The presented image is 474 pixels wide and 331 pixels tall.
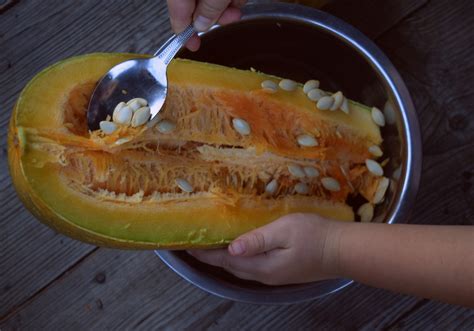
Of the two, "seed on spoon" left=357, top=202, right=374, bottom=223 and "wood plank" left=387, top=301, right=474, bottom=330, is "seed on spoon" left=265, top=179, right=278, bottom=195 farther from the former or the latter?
"wood plank" left=387, top=301, right=474, bottom=330

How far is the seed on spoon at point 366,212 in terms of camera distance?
0.80 meters

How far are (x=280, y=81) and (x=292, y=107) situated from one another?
42mm

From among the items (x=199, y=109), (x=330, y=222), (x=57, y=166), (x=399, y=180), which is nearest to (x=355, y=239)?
(x=330, y=222)

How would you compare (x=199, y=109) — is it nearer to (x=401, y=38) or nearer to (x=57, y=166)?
(x=57, y=166)

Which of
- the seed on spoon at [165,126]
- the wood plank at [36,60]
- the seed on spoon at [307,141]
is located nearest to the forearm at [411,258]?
the seed on spoon at [307,141]

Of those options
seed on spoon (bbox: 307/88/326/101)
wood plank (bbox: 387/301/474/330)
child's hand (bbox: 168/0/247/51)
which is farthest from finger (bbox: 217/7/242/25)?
wood plank (bbox: 387/301/474/330)

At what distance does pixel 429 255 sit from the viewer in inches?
24.4

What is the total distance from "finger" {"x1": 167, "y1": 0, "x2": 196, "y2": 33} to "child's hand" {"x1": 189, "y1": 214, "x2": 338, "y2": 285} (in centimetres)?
28

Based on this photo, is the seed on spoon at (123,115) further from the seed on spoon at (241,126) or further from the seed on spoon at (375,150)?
the seed on spoon at (375,150)

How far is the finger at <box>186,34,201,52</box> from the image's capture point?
2.47 feet

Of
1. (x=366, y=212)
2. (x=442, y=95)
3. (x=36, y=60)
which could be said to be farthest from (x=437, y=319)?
(x=36, y=60)

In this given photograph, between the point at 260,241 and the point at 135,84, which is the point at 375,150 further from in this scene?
the point at 135,84

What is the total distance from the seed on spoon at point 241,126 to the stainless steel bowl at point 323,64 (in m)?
0.16

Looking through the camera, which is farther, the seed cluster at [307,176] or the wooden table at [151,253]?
the wooden table at [151,253]
